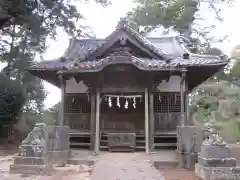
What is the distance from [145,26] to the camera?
29062mm

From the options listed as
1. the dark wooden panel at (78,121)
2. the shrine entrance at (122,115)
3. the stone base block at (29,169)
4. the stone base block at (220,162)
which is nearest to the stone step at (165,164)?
the stone base block at (220,162)

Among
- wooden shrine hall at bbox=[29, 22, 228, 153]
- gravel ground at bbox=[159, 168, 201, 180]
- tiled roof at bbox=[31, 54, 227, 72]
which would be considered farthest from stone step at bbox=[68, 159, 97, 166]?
tiled roof at bbox=[31, 54, 227, 72]

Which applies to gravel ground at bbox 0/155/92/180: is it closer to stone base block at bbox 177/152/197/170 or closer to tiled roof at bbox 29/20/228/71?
stone base block at bbox 177/152/197/170

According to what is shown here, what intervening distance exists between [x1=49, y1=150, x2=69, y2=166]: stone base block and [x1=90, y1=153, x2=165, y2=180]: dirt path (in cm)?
128

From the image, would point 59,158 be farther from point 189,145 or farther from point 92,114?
point 189,145

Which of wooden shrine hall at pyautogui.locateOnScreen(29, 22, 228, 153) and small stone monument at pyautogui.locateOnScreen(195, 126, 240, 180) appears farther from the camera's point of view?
wooden shrine hall at pyautogui.locateOnScreen(29, 22, 228, 153)

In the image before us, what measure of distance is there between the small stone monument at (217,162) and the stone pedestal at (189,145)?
71.6 inches

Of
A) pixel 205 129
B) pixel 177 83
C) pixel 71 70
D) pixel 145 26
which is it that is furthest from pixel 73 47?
pixel 145 26

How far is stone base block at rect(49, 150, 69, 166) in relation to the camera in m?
10.5

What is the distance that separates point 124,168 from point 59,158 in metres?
2.83

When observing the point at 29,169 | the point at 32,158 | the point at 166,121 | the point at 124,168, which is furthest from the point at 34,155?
the point at 166,121

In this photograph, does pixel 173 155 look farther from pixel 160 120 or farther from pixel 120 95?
pixel 120 95

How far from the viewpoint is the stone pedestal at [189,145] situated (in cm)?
1033

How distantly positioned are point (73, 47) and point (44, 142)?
7891mm
